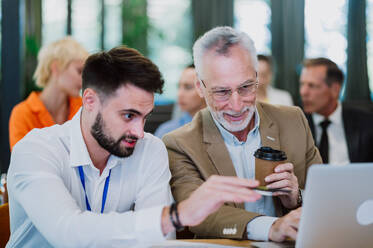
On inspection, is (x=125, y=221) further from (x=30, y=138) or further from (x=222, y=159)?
(x=222, y=159)

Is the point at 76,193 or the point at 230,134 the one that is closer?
the point at 76,193

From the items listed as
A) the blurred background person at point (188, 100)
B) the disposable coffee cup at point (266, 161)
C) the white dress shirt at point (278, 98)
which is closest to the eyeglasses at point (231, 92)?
the disposable coffee cup at point (266, 161)

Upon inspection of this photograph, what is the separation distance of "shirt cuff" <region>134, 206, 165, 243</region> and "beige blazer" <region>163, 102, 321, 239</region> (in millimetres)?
481

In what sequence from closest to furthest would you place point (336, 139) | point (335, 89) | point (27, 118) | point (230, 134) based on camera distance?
1. point (230, 134)
2. point (27, 118)
3. point (336, 139)
4. point (335, 89)

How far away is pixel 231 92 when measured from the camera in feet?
6.28

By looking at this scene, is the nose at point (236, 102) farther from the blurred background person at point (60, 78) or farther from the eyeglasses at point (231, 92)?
the blurred background person at point (60, 78)

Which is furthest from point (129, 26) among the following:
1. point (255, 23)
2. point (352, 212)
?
point (352, 212)

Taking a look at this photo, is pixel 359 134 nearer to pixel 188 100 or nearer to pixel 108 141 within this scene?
pixel 188 100

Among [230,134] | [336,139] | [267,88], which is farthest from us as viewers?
[267,88]

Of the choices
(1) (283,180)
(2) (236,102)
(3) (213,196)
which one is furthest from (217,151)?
(3) (213,196)

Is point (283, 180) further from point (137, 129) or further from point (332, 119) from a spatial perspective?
point (332, 119)

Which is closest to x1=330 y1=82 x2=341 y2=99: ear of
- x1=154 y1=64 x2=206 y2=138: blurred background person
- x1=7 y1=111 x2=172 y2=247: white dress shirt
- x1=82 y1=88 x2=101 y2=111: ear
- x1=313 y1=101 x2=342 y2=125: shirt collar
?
x1=313 y1=101 x2=342 y2=125: shirt collar


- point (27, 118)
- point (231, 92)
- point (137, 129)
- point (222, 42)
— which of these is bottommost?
point (27, 118)

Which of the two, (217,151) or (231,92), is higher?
(231,92)
